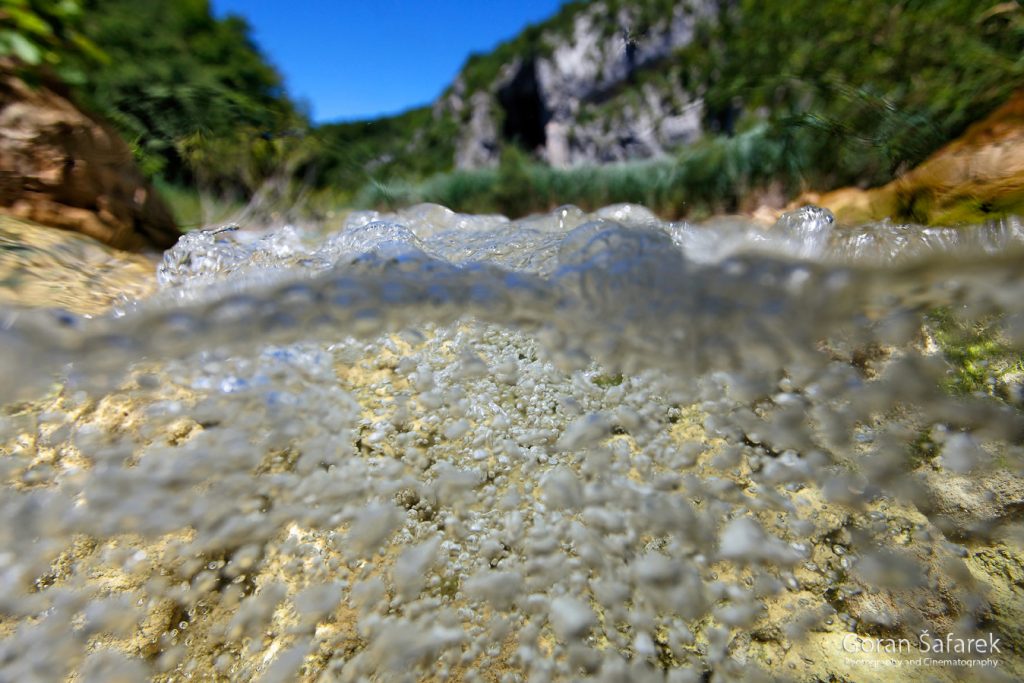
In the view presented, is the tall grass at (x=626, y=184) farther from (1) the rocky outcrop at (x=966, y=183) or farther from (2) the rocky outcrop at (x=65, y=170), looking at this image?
(2) the rocky outcrop at (x=65, y=170)

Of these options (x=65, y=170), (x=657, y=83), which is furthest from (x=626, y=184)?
(x=65, y=170)

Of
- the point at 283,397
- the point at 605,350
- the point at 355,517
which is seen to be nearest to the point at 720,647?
the point at 605,350

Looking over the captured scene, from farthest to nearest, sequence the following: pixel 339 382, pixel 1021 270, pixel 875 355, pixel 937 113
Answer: pixel 937 113 → pixel 339 382 → pixel 875 355 → pixel 1021 270

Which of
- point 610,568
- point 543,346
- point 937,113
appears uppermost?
point 937,113

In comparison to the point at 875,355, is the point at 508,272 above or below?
above

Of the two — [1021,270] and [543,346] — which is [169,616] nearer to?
[543,346]

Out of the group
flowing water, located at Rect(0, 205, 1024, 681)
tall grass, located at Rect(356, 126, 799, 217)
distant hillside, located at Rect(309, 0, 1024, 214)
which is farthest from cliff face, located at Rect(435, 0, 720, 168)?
flowing water, located at Rect(0, 205, 1024, 681)
